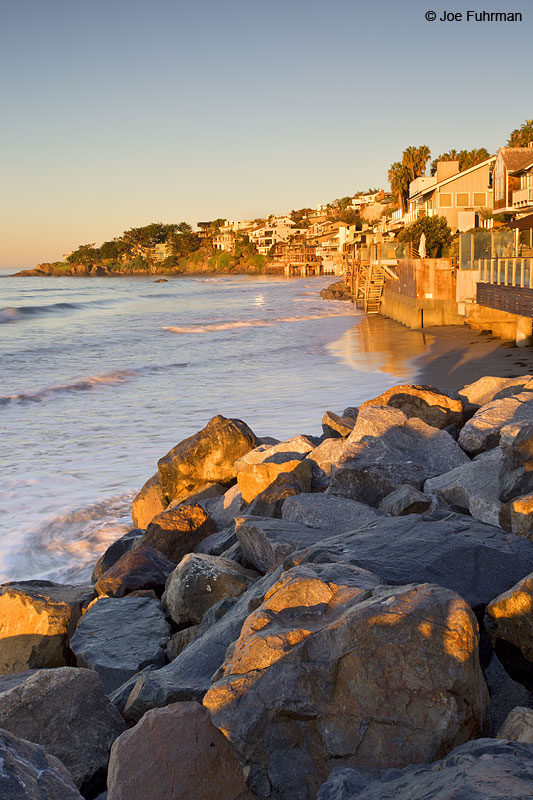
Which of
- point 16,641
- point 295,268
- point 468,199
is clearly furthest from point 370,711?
point 295,268

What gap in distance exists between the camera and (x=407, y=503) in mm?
5488

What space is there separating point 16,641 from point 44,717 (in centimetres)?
181

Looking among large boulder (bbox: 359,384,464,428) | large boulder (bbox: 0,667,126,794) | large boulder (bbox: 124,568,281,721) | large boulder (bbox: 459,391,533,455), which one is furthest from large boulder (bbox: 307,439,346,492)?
large boulder (bbox: 0,667,126,794)

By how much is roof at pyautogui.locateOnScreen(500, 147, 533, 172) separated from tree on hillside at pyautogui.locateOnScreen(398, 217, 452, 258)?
Result: 29.0ft

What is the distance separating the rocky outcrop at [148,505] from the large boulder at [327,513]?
347cm

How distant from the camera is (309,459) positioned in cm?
789

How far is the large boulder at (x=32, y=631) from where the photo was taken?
5.06 meters

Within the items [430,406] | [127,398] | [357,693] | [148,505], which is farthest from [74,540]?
[127,398]

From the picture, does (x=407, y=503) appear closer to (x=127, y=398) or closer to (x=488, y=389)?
(x=488, y=389)

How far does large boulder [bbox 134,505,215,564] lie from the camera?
22.2 ft

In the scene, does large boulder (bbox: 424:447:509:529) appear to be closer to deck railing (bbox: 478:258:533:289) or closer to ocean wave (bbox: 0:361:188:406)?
deck railing (bbox: 478:258:533:289)

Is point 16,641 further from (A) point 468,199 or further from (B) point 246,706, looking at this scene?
(A) point 468,199

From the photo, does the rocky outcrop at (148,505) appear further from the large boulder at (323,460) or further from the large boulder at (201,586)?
the large boulder at (201,586)

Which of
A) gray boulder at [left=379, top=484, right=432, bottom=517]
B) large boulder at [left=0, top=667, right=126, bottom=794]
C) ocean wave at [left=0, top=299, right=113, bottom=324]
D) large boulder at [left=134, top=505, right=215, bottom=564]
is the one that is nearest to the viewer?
large boulder at [left=0, top=667, right=126, bottom=794]
